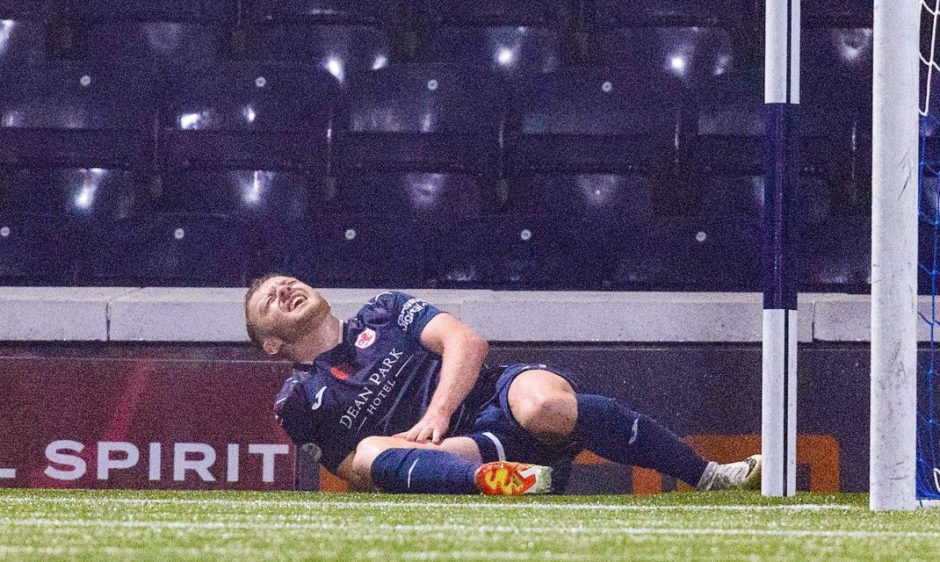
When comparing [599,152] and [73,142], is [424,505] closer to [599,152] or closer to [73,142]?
[599,152]

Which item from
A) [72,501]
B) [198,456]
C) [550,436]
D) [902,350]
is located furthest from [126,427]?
[902,350]

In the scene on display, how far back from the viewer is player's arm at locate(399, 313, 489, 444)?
12.0 ft

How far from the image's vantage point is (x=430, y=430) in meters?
3.64

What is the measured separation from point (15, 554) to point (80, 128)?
3189 mm

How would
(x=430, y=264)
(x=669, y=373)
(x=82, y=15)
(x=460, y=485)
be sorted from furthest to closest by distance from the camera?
(x=82, y=15) → (x=430, y=264) → (x=669, y=373) → (x=460, y=485)

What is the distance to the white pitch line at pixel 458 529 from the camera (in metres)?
2.38

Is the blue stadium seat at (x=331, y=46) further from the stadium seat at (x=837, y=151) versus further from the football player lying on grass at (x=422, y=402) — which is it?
the football player lying on grass at (x=422, y=402)

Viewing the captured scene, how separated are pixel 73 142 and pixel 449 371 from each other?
1.89 meters

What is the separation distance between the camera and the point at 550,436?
3748 mm

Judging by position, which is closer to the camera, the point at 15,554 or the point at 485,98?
the point at 15,554

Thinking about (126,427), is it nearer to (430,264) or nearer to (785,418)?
(430,264)

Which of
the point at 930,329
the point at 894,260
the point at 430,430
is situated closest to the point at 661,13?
the point at 930,329

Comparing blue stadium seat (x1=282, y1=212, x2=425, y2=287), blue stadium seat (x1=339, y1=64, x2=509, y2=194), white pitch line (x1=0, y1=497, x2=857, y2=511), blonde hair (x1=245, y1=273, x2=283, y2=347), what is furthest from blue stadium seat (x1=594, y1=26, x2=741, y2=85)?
white pitch line (x1=0, y1=497, x2=857, y2=511)

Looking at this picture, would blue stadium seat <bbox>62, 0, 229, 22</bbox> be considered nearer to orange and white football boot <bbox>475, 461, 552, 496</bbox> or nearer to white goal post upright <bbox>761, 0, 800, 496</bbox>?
white goal post upright <bbox>761, 0, 800, 496</bbox>
